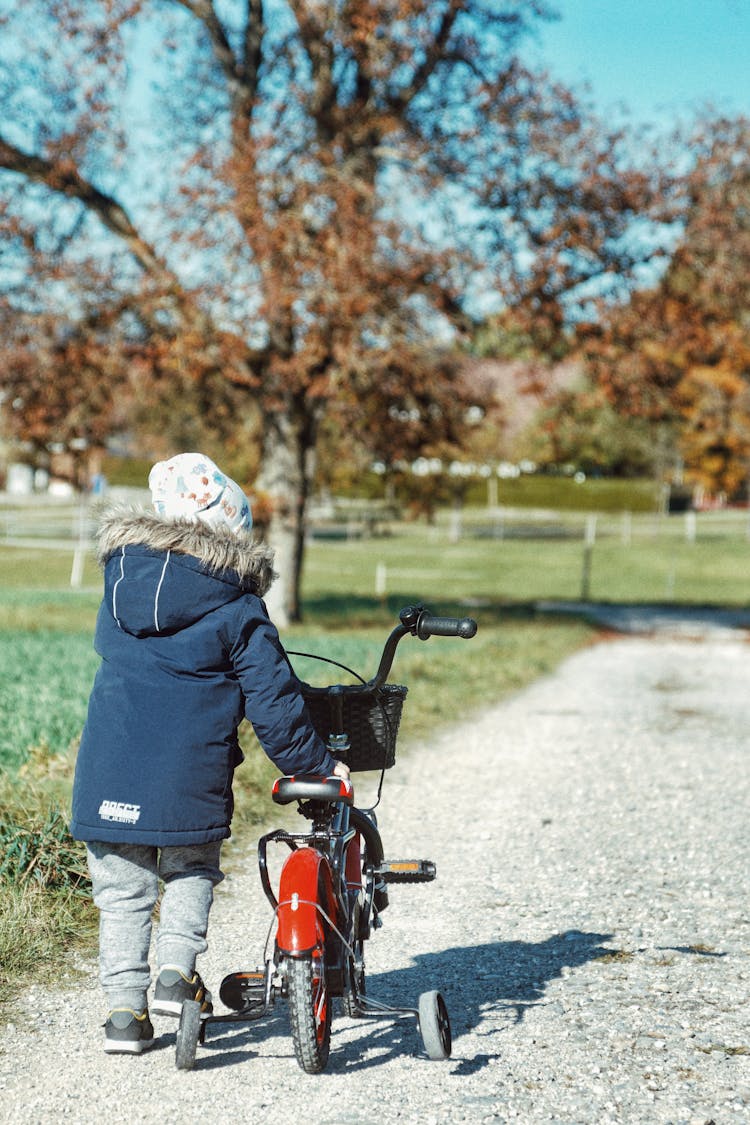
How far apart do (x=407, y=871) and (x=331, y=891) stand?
0.36 m

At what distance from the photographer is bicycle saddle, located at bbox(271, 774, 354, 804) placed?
3523mm

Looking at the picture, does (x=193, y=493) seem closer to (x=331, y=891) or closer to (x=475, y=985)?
(x=331, y=891)

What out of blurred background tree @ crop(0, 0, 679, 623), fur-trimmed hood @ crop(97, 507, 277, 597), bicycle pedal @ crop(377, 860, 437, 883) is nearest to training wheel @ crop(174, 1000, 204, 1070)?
bicycle pedal @ crop(377, 860, 437, 883)

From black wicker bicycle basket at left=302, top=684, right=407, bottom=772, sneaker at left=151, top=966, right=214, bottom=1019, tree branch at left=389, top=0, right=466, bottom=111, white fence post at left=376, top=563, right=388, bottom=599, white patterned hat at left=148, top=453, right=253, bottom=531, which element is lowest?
white fence post at left=376, top=563, right=388, bottom=599

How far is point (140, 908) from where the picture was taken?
366cm

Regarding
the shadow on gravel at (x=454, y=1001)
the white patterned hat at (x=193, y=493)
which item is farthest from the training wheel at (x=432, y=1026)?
the white patterned hat at (x=193, y=493)

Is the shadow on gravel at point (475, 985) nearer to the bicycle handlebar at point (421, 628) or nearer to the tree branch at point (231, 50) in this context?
the bicycle handlebar at point (421, 628)

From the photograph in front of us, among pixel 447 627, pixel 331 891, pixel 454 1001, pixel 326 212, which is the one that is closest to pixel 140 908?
pixel 331 891

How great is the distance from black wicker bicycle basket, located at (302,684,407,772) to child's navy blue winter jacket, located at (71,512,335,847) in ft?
0.47

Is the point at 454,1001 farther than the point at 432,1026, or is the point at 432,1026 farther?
the point at 454,1001

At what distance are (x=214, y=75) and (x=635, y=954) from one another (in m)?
17.3

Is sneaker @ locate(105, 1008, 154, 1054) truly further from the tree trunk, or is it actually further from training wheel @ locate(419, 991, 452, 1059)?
the tree trunk

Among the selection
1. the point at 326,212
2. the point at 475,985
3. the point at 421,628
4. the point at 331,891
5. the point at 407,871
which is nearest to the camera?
the point at 331,891

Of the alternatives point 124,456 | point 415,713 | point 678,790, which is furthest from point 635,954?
point 124,456
